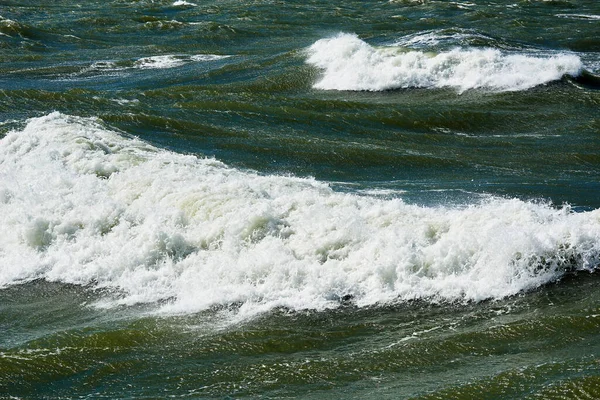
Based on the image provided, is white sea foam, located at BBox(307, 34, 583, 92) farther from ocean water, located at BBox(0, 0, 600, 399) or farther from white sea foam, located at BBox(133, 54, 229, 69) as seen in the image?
white sea foam, located at BBox(133, 54, 229, 69)

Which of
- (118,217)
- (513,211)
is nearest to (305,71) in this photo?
(118,217)

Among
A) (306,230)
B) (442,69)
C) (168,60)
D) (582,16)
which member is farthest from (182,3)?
(306,230)

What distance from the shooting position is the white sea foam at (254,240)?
10797 mm

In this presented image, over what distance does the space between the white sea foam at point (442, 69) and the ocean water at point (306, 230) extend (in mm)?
109

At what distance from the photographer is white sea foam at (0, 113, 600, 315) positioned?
10.8m

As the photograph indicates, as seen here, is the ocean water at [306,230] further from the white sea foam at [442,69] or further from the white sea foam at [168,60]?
the white sea foam at [168,60]

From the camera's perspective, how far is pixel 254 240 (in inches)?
491

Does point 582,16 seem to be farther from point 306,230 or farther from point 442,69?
point 306,230

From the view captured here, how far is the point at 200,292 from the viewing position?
37.2 feet

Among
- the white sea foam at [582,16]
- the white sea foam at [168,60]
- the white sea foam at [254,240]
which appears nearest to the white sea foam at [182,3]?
the white sea foam at [168,60]

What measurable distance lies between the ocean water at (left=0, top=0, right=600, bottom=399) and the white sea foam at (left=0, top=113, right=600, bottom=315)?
4 cm

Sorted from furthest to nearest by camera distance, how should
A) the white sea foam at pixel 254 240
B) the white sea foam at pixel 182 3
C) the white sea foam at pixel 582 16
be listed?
the white sea foam at pixel 182 3
the white sea foam at pixel 582 16
the white sea foam at pixel 254 240

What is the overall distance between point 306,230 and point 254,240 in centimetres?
81

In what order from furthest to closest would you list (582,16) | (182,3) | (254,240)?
(182,3) < (582,16) < (254,240)
